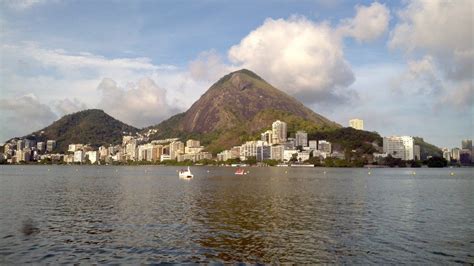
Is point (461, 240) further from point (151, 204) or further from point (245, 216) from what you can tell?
point (151, 204)

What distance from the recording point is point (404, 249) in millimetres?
27984

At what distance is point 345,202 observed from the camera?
56531mm

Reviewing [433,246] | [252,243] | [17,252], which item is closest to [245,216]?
[252,243]

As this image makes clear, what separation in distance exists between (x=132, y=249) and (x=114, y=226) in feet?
30.7

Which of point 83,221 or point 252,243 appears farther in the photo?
point 83,221

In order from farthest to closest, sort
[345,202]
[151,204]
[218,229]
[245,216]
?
[345,202] → [151,204] → [245,216] → [218,229]

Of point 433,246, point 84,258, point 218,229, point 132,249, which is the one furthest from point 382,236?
point 84,258

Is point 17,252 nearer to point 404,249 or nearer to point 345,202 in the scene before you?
point 404,249

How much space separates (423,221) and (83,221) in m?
32.1

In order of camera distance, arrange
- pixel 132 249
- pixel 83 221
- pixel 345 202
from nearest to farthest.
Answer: pixel 132 249
pixel 83 221
pixel 345 202

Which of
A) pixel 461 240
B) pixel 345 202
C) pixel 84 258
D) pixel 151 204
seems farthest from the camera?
pixel 345 202

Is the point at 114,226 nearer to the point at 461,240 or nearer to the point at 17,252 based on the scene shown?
the point at 17,252

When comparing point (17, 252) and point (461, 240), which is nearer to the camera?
point (17, 252)

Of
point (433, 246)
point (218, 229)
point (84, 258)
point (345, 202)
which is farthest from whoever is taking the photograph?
point (345, 202)
